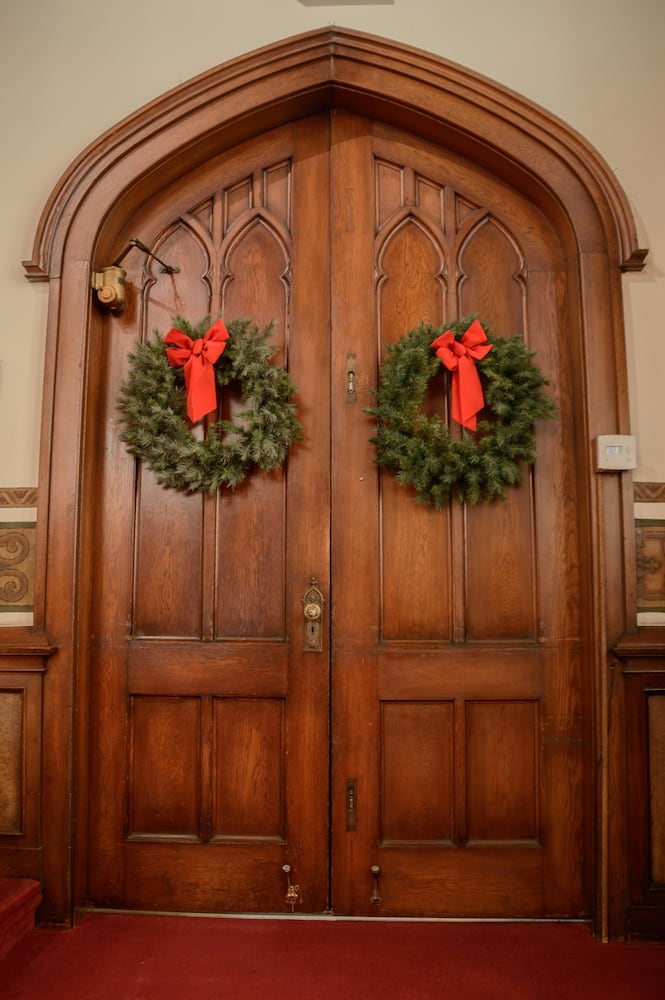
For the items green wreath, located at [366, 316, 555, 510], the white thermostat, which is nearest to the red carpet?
green wreath, located at [366, 316, 555, 510]

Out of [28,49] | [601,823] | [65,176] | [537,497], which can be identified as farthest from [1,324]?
[601,823]

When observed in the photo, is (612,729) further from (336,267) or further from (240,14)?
(240,14)

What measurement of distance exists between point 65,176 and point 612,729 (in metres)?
2.92

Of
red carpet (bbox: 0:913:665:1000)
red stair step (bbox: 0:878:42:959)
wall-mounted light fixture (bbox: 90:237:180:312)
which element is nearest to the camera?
red carpet (bbox: 0:913:665:1000)

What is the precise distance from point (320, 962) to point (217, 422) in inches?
75.3

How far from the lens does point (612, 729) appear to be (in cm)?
252

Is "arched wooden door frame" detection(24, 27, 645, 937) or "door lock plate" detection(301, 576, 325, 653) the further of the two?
"door lock plate" detection(301, 576, 325, 653)

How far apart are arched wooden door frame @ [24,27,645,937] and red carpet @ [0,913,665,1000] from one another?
21 cm

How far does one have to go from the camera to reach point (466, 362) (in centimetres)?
265

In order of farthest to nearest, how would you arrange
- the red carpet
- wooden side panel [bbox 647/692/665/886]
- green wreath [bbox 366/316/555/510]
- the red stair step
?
1. green wreath [bbox 366/316/555/510]
2. wooden side panel [bbox 647/692/665/886]
3. the red stair step
4. the red carpet

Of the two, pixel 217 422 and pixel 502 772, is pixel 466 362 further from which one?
pixel 502 772

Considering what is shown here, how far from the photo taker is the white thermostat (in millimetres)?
2564

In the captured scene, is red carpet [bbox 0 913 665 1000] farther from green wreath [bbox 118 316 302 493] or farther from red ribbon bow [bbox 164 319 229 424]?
red ribbon bow [bbox 164 319 229 424]

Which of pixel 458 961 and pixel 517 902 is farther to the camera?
pixel 517 902
